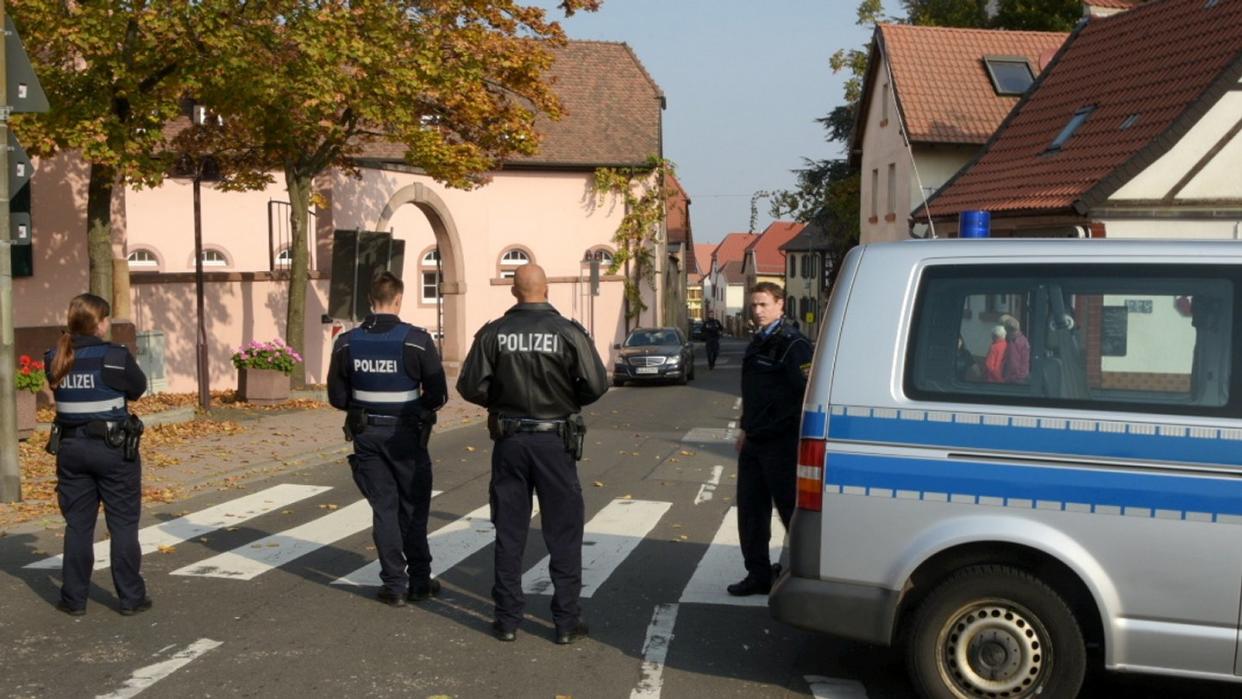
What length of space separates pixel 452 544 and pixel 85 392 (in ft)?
10.6

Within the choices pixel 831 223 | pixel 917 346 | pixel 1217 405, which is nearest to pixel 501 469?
pixel 917 346

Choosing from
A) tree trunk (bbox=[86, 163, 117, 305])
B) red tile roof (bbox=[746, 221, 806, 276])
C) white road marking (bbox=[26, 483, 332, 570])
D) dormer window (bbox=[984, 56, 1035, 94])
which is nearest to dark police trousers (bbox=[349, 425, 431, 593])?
white road marking (bbox=[26, 483, 332, 570])

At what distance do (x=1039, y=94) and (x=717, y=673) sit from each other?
22.2 metres

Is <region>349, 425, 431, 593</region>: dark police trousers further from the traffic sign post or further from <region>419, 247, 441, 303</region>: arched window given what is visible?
<region>419, 247, 441, 303</region>: arched window

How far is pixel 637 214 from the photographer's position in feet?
133

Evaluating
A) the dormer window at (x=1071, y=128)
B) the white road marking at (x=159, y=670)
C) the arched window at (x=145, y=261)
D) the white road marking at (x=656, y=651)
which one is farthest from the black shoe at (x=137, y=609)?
the arched window at (x=145, y=261)

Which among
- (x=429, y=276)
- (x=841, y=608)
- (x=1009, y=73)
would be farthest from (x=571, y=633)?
(x=429, y=276)

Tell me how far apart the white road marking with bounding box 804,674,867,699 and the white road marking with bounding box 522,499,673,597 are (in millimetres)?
2027

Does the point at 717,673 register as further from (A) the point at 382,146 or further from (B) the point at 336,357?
(A) the point at 382,146

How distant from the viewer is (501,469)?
21.9 ft

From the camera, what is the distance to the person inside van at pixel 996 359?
537 cm

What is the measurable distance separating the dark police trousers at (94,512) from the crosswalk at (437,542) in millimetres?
1049

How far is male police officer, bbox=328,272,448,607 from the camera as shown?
23.9ft

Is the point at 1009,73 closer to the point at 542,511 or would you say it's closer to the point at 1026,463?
the point at 542,511
